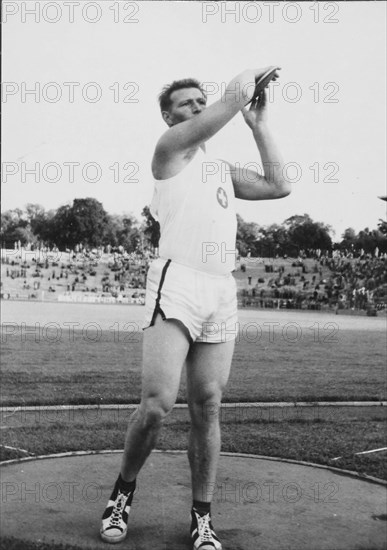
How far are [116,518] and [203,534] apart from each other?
441mm

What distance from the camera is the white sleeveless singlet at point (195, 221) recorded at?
3.43 m

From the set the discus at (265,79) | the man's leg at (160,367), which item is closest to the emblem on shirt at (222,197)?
the discus at (265,79)

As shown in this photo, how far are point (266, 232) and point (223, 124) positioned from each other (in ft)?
320

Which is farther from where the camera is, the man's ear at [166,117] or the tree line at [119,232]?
the tree line at [119,232]

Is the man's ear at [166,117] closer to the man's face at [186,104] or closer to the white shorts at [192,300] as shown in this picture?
the man's face at [186,104]

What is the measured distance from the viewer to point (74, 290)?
5716 centimetres

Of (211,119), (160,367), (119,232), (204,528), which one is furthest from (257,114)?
(119,232)

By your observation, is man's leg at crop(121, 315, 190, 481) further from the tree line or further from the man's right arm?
the tree line

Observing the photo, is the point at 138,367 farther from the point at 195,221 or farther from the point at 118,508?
the point at 195,221

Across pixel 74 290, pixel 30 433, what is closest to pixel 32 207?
pixel 74 290

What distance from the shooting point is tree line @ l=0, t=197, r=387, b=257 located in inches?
3516

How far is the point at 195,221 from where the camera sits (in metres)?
3.43

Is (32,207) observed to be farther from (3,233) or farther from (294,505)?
(294,505)

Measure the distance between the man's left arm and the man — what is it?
0.48ft
